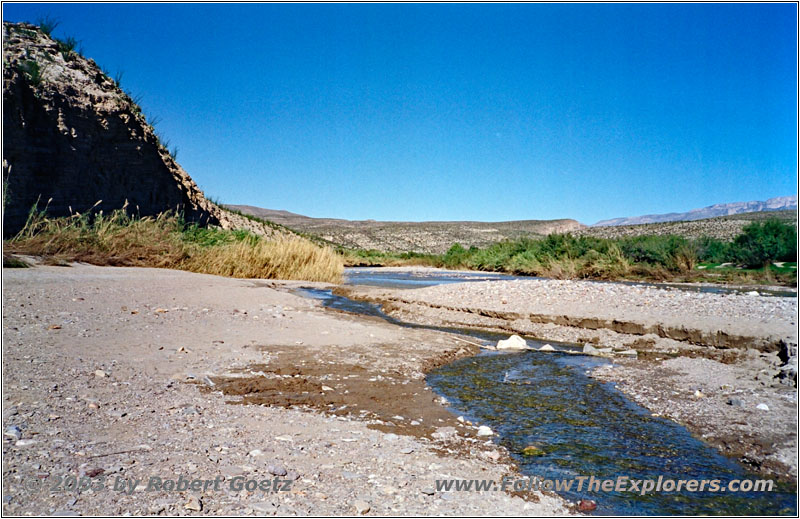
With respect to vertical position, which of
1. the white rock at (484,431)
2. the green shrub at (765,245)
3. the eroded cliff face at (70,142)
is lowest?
the white rock at (484,431)

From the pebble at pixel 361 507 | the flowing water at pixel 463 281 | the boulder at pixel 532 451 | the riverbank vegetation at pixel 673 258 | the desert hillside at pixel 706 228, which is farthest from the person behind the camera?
the desert hillside at pixel 706 228

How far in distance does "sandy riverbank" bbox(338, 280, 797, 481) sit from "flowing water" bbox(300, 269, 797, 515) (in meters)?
0.26

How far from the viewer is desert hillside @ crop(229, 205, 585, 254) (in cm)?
7431

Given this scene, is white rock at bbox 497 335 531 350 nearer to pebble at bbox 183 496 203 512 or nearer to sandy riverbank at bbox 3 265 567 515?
sandy riverbank at bbox 3 265 567 515

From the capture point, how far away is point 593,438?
11.8 feet

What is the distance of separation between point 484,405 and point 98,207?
17590 mm

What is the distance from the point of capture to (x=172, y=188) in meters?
21.2

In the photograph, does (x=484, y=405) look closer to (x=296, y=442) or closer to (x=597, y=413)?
(x=597, y=413)

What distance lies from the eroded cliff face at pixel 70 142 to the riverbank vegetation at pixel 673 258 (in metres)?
17.5

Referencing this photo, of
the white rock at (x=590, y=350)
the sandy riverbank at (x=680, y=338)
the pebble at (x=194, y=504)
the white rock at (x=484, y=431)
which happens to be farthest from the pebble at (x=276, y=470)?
the white rock at (x=590, y=350)

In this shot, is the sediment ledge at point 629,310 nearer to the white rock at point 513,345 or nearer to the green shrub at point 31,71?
the white rock at point 513,345

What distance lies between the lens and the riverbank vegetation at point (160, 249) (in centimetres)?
1242

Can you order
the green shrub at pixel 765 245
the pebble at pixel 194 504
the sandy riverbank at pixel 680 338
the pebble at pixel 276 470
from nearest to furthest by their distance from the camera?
the pebble at pixel 194 504
the pebble at pixel 276 470
the sandy riverbank at pixel 680 338
the green shrub at pixel 765 245

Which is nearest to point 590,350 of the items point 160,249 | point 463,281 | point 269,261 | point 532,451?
point 532,451
